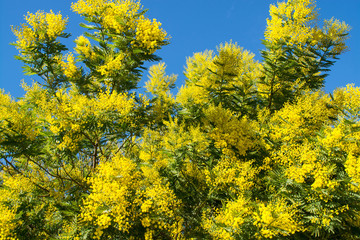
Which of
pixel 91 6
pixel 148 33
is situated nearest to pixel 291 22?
pixel 148 33

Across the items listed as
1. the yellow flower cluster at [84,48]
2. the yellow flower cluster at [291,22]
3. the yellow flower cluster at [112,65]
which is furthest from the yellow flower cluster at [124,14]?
the yellow flower cluster at [291,22]

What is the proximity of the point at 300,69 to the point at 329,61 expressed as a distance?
1.19m

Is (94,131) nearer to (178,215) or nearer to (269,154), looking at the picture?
(178,215)

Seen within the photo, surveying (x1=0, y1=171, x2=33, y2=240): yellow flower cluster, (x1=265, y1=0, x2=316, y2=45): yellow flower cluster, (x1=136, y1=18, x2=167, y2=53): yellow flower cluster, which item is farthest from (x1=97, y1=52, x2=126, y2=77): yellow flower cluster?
(x1=265, y1=0, x2=316, y2=45): yellow flower cluster

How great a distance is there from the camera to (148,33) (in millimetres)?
7855

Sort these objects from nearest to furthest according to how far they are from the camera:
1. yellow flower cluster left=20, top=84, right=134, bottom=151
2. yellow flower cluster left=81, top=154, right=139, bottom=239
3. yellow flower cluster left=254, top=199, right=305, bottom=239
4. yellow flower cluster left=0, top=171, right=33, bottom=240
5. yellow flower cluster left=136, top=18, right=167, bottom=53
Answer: yellow flower cluster left=254, top=199, right=305, bottom=239, yellow flower cluster left=81, top=154, right=139, bottom=239, yellow flower cluster left=0, top=171, right=33, bottom=240, yellow flower cluster left=20, top=84, right=134, bottom=151, yellow flower cluster left=136, top=18, right=167, bottom=53

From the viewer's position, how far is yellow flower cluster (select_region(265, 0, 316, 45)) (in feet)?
31.9

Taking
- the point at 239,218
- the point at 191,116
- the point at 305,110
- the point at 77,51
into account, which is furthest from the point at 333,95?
the point at 77,51

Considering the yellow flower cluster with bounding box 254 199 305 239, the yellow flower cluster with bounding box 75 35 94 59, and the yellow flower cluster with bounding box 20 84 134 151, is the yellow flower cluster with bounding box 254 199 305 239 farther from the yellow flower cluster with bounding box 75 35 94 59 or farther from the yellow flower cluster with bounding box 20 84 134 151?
the yellow flower cluster with bounding box 75 35 94 59

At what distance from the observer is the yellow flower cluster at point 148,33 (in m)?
7.83

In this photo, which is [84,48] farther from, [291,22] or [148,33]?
[291,22]

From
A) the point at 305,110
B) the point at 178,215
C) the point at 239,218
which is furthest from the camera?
the point at 305,110

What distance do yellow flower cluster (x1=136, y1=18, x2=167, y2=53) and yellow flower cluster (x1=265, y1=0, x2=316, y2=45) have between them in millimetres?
4203

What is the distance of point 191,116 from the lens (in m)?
9.65
